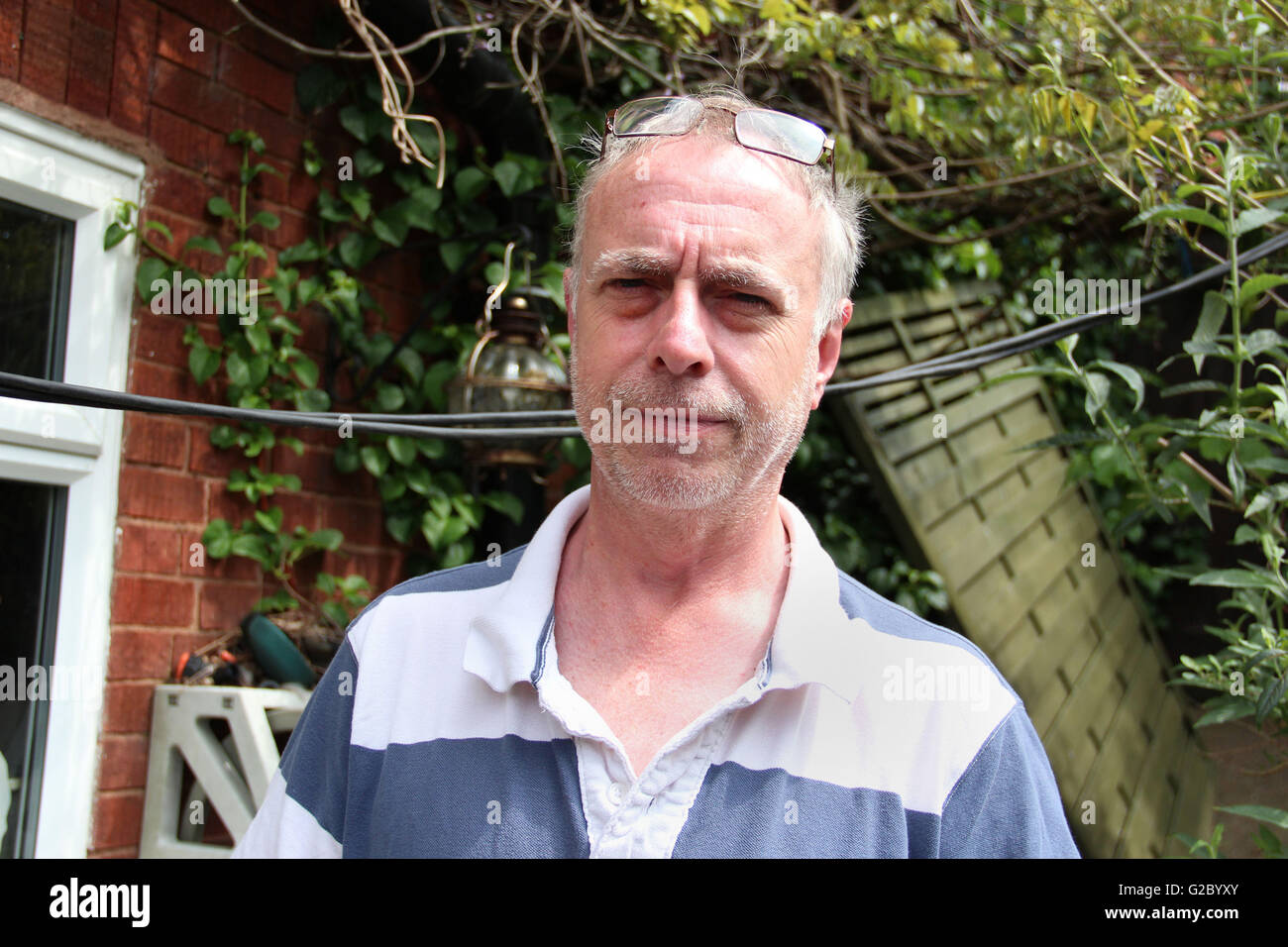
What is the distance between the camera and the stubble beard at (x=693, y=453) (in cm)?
123

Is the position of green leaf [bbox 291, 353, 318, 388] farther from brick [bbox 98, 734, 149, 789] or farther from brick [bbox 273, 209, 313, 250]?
brick [bbox 98, 734, 149, 789]

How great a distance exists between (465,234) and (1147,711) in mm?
2543

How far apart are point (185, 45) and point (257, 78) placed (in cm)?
19

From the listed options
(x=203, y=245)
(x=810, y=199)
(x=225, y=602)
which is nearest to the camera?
(x=810, y=199)

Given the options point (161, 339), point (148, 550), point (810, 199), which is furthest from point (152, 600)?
point (810, 199)

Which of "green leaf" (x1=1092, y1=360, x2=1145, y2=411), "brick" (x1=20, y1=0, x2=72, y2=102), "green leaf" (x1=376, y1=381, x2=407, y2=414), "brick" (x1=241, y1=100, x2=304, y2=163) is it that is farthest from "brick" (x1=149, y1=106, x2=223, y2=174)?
"green leaf" (x1=1092, y1=360, x2=1145, y2=411)

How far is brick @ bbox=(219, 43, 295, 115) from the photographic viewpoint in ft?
7.89

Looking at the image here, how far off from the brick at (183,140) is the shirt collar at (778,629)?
149 centimetres

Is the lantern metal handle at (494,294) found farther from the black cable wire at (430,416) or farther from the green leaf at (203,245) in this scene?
the green leaf at (203,245)

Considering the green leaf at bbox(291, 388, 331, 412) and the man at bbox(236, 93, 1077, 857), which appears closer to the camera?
the man at bbox(236, 93, 1077, 857)

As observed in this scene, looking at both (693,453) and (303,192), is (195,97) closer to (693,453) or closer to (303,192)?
(303,192)

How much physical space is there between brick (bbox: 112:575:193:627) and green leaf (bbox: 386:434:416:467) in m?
0.58

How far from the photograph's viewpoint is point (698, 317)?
1.24 m

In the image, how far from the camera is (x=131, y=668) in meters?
2.19
